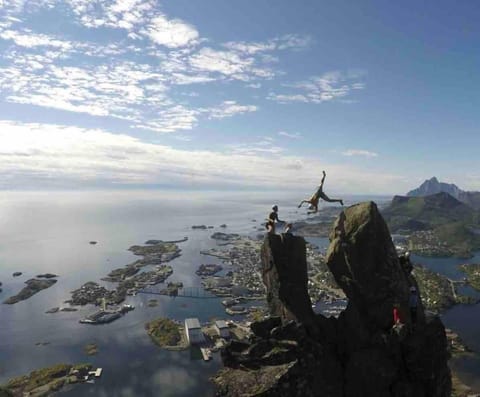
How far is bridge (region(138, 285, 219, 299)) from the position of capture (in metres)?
144

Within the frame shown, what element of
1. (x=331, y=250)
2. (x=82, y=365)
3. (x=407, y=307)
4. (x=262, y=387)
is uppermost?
(x=331, y=250)

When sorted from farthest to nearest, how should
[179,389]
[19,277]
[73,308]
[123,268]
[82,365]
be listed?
[123,268], [19,277], [73,308], [82,365], [179,389]

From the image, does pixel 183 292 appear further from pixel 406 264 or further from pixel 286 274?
pixel 406 264

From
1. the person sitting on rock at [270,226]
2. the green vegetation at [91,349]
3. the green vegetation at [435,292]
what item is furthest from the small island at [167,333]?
the person sitting on rock at [270,226]

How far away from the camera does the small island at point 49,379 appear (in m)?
74.4

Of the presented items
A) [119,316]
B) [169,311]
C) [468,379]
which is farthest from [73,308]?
[468,379]

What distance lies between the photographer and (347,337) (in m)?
20.9

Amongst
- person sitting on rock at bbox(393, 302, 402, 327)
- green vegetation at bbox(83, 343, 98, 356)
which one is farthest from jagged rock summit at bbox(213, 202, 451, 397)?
green vegetation at bbox(83, 343, 98, 356)

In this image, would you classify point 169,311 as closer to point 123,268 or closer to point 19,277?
point 123,268

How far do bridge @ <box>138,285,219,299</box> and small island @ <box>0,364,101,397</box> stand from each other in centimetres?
6120

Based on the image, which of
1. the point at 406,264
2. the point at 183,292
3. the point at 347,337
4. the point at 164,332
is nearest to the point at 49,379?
the point at 164,332

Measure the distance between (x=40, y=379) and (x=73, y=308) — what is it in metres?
53.1

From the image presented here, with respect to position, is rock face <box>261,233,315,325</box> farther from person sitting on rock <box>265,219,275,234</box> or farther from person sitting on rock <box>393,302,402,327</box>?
person sitting on rock <box>393,302,402,327</box>

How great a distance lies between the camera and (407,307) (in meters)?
20.8
